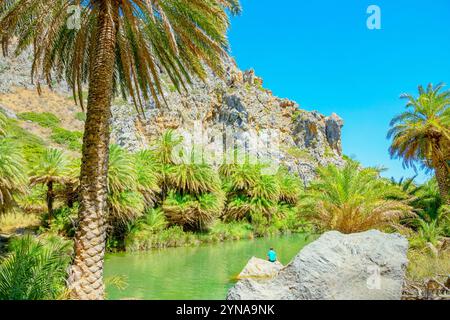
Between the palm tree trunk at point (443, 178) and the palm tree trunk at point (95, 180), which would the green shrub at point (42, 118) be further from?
the palm tree trunk at point (95, 180)

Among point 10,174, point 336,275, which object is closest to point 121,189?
point 10,174

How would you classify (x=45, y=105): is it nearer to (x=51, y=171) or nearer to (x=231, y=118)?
(x=231, y=118)

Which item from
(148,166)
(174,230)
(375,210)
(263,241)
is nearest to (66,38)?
(375,210)

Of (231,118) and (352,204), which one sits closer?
(352,204)

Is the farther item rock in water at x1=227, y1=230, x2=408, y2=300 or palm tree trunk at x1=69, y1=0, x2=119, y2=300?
palm tree trunk at x1=69, y1=0, x2=119, y2=300

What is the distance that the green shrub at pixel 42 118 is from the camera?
5516 cm

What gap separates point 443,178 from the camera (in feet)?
75.9

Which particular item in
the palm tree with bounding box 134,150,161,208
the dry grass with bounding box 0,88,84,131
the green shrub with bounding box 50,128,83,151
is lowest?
the palm tree with bounding box 134,150,161,208

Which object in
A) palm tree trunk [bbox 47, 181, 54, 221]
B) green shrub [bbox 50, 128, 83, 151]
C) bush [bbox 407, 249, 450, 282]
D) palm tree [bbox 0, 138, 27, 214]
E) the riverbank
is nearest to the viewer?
bush [bbox 407, 249, 450, 282]

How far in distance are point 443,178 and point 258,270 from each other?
13.4m

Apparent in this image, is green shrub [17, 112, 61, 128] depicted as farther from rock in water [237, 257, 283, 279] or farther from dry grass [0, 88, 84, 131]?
rock in water [237, 257, 283, 279]

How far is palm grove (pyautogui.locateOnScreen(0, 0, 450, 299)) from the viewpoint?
28.6ft

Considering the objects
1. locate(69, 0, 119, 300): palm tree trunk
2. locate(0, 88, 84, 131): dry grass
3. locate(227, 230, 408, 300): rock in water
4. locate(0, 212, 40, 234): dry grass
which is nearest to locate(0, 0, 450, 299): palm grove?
locate(69, 0, 119, 300): palm tree trunk

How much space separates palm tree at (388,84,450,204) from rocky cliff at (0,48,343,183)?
23.8 meters
